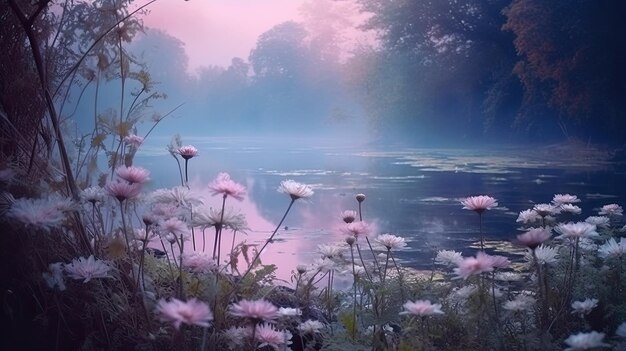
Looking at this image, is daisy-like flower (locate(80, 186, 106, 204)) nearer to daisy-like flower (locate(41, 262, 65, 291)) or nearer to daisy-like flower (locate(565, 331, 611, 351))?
daisy-like flower (locate(41, 262, 65, 291))

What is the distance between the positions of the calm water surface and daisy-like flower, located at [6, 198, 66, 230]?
39 cm

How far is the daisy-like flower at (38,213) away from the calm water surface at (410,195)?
39cm

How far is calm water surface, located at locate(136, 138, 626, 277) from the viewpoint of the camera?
294 cm

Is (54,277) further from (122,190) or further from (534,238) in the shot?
(534,238)

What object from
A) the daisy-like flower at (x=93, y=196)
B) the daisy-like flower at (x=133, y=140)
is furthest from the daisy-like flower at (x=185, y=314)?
the daisy-like flower at (x=133, y=140)

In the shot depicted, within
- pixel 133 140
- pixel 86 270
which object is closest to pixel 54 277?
pixel 86 270

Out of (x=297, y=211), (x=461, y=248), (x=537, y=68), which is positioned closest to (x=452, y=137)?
(x=537, y=68)

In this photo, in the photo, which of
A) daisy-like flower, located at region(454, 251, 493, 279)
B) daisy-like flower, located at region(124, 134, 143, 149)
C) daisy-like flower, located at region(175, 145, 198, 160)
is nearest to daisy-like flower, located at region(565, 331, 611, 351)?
daisy-like flower, located at region(454, 251, 493, 279)

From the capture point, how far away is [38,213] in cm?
110

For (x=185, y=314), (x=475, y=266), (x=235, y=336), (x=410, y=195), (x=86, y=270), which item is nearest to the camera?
(x=185, y=314)

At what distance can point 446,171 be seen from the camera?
6586mm

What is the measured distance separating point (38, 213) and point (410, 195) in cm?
378

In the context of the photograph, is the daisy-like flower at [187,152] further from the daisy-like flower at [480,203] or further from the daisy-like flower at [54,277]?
the daisy-like flower at [480,203]

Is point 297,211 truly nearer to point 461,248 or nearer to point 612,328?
point 461,248
